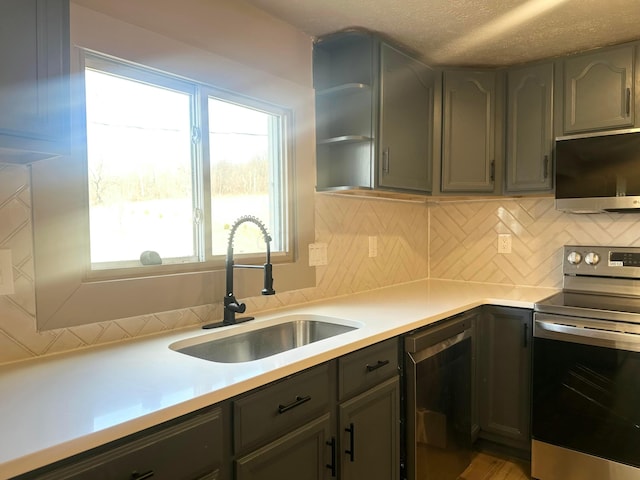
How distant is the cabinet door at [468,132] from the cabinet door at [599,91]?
1.36ft

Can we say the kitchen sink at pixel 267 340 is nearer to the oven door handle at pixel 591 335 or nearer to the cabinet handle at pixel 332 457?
the cabinet handle at pixel 332 457

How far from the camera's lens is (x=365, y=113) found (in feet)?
7.39

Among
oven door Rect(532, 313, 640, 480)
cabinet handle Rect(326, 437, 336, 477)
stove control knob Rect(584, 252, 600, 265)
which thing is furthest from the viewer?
stove control knob Rect(584, 252, 600, 265)

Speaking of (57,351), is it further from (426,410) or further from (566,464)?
(566,464)

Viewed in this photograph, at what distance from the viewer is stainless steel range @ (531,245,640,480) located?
1963mm

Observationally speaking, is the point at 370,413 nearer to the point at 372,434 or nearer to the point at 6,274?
the point at 372,434

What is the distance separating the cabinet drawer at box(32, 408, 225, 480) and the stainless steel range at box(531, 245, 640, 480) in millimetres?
1712

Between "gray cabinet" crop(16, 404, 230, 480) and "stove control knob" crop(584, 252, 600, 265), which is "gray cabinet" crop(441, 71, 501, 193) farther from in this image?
"gray cabinet" crop(16, 404, 230, 480)

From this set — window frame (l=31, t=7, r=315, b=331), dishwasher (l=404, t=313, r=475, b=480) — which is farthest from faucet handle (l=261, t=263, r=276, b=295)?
dishwasher (l=404, t=313, r=475, b=480)

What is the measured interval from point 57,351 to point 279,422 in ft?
2.39

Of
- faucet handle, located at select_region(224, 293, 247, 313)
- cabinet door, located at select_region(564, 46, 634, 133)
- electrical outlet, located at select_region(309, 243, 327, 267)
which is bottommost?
faucet handle, located at select_region(224, 293, 247, 313)

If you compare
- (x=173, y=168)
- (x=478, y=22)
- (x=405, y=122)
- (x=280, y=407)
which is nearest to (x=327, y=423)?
(x=280, y=407)

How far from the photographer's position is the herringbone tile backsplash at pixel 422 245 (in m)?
1.73

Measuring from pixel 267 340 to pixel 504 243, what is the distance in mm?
1862
